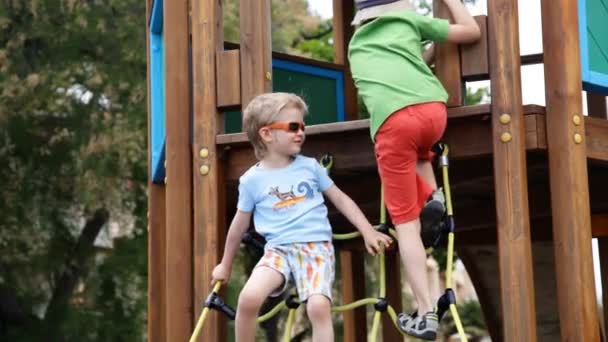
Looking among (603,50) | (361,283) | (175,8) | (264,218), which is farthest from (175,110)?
(361,283)

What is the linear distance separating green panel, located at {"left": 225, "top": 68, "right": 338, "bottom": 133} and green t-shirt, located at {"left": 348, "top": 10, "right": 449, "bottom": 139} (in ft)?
8.91

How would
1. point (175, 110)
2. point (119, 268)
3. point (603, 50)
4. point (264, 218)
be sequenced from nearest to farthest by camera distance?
1. point (264, 218)
2. point (603, 50)
3. point (175, 110)
4. point (119, 268)

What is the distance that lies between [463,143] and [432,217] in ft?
1.35

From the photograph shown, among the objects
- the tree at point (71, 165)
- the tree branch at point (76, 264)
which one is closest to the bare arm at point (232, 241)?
the tree at point (71, 165)

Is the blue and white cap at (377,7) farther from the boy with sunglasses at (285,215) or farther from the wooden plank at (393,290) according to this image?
the wooden plank at (393,290)

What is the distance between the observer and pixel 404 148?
17.4 ft

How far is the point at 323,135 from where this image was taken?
5.93 m

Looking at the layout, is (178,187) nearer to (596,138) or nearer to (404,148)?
(404,148)

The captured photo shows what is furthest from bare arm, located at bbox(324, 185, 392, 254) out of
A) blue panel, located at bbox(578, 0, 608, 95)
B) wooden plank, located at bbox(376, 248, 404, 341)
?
wooden plank, located at bbox(376, 248, 404, 341)

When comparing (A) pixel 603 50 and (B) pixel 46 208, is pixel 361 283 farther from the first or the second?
(B) pixel 46 208

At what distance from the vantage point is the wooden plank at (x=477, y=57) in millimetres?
5434

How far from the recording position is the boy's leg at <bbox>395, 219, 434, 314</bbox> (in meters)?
5.21

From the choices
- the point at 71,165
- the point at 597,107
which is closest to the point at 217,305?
the point at 597,107

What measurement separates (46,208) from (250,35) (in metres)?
10.5
